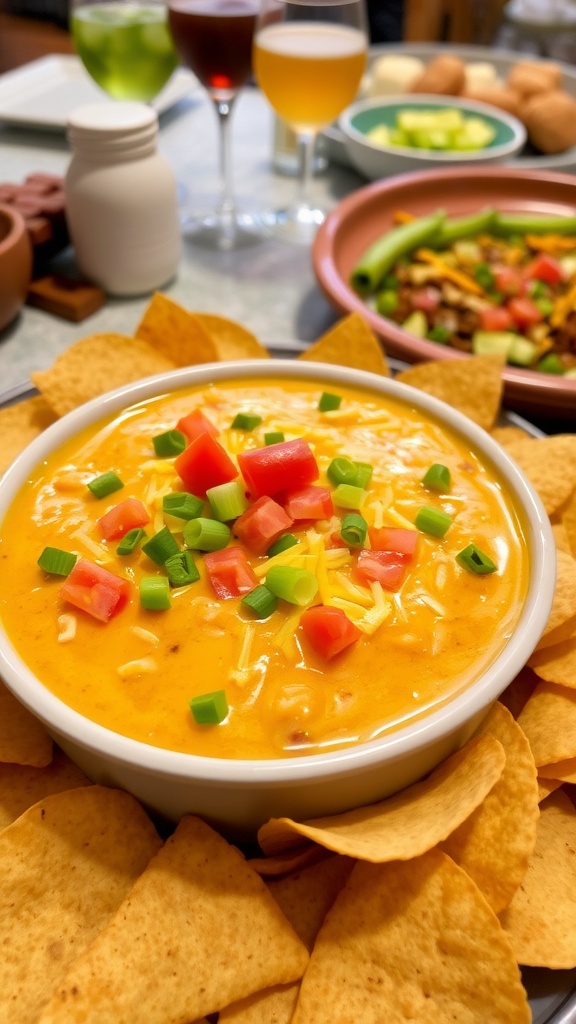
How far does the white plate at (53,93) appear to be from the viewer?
12.4ft

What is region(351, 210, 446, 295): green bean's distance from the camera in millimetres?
2744

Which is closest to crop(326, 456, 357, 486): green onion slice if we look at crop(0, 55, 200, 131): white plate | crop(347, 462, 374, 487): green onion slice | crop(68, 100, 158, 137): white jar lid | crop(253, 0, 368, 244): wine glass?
crop(347, 462, 374, 487): green onion slice

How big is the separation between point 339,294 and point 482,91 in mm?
2065

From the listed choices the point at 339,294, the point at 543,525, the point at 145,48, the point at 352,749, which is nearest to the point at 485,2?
the point at 145,48

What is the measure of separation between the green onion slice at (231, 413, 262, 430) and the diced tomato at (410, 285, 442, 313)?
1.11 metres

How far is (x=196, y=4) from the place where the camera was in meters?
2.94

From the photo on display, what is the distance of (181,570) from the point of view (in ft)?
4.75

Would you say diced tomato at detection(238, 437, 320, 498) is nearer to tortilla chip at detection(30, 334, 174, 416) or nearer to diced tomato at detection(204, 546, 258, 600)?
diced tomato at detection(204, 546, 258, 600)

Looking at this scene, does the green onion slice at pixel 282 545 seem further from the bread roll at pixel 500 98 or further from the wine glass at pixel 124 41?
the bread roll at pixel 500 98

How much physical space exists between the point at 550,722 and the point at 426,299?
1.64 metres

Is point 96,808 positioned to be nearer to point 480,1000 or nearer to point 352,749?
point 352,749

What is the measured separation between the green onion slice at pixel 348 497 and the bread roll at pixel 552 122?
Result: 2.75 meters

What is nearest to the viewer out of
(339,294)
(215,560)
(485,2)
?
(215,560)

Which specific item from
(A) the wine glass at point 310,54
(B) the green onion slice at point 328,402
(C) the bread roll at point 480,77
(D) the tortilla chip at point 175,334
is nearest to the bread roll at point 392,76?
(C) the bread roll at point 480,77
